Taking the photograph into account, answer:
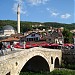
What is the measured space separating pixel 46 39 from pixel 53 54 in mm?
18250

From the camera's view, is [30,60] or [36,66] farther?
[36,66]

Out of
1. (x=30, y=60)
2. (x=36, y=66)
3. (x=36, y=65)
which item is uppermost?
(x=30, y=60)

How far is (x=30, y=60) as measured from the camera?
35.5 m

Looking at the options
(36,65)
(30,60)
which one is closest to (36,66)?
(36,65)

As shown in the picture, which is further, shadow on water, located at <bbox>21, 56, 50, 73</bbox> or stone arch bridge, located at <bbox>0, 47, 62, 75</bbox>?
shadow on water, located at <bbox>21, 56, 50, 73</bbox>

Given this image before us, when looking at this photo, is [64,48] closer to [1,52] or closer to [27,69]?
[27,69]

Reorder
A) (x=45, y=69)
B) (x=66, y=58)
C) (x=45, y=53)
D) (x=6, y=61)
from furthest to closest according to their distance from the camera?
1. (x=66, y=58)
2. (x=45, y=69)
3. (x=45, y=53)
4. (x=6, y=61)

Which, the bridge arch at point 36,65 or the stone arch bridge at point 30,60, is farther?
the bridge arch at point 36,65

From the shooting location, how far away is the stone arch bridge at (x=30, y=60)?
19.7 m

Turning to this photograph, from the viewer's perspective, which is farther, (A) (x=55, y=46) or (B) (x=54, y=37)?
(B) (x=54, y=37)

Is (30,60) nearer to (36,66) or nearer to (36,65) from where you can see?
(36,65)

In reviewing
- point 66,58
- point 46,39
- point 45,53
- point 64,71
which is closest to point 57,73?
point 64,71

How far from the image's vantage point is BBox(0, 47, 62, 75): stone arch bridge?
64.5 ft

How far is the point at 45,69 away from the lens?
35.7m
